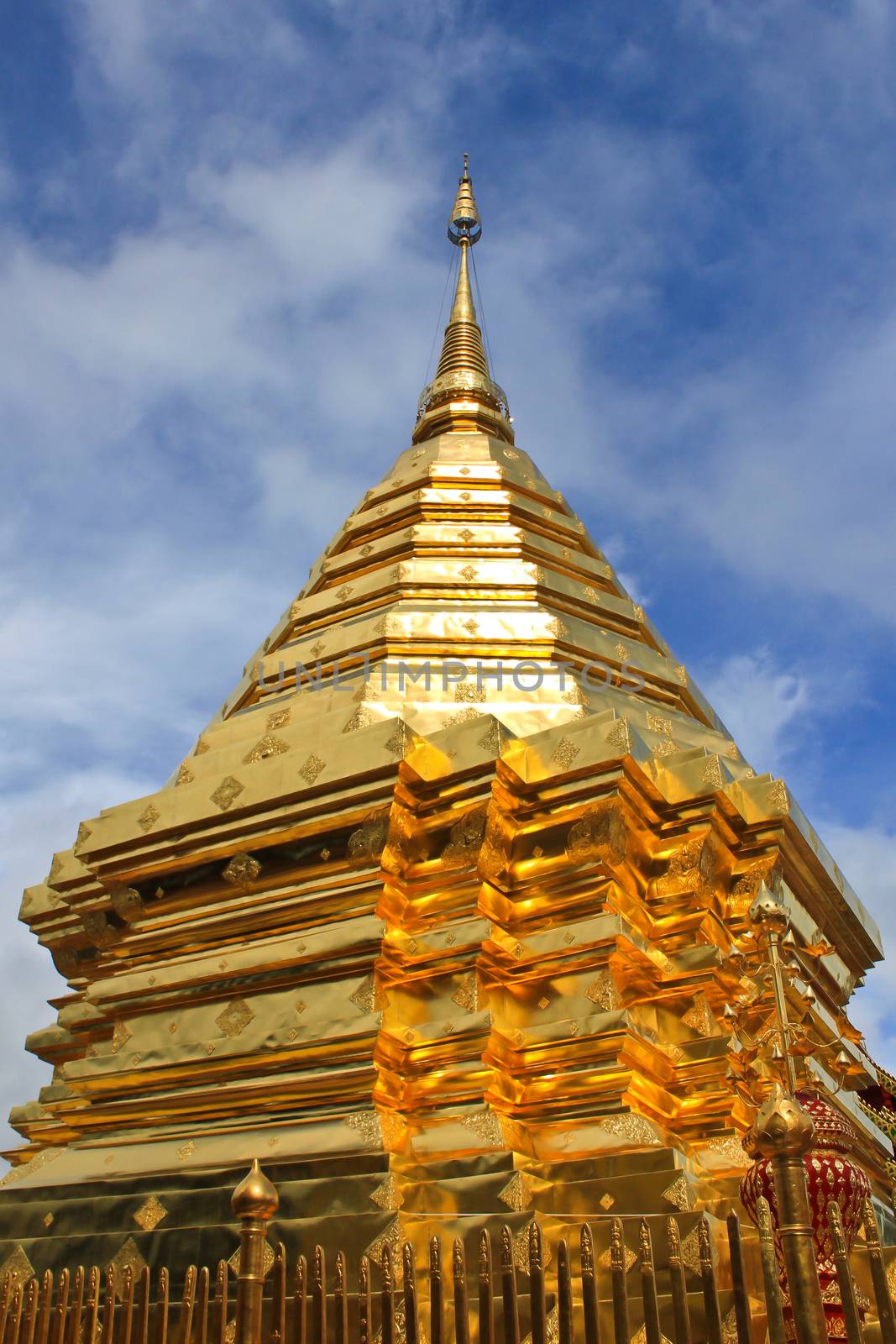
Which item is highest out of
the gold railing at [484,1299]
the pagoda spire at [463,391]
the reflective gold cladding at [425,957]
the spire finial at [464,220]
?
the spire finial at [464,220]

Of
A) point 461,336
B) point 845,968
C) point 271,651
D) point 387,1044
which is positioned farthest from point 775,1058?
point 461,336

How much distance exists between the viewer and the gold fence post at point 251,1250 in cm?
423

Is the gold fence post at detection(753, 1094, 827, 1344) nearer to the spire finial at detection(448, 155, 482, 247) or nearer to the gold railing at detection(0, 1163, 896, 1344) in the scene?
the gold railing at detection(0, 1163, 896, 1344)

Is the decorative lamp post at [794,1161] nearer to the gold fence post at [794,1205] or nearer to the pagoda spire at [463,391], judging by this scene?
the gold fence post at [794,1205]

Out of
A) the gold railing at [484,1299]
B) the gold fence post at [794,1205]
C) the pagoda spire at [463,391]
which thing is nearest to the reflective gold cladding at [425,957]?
the gold railing at [484,1299]

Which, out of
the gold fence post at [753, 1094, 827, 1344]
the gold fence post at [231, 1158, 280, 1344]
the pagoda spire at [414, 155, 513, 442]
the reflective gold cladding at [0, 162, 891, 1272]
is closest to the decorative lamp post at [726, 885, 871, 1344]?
the gold fence post at [753, 1094, 827, 1344]

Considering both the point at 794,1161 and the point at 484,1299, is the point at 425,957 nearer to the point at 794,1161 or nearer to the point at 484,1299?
the point at 484,1299

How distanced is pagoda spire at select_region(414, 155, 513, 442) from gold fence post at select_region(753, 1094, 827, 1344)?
11627 mm

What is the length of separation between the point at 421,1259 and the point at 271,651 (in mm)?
6285

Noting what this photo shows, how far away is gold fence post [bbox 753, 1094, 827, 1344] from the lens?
3598 mm

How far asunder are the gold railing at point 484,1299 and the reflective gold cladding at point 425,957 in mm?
341

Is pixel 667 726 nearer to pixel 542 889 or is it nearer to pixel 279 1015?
pixel 542 889

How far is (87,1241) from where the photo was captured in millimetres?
6711

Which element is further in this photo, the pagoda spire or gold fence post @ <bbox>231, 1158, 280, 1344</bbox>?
the pagoda spire
